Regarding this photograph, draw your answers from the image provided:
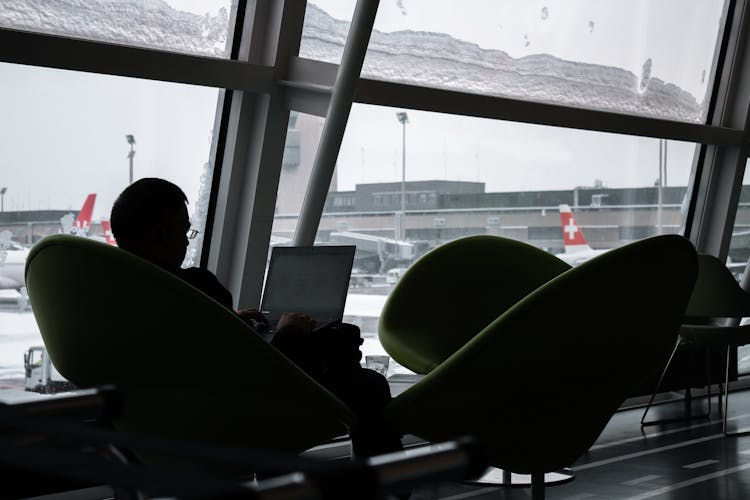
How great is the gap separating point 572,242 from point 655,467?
2106 millimetres

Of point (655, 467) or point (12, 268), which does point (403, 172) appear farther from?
point (12, 268)

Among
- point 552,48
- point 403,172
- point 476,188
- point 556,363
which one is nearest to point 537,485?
point 556,363

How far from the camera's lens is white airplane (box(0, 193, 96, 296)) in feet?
13.0

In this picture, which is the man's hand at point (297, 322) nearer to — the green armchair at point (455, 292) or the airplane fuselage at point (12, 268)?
the green armchair at point (455, 292)

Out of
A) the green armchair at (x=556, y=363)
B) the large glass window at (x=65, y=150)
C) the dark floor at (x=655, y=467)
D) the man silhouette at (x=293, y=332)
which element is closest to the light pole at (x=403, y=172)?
the large glass window at (x=65, y=150)

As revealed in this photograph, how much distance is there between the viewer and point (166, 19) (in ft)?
13.4

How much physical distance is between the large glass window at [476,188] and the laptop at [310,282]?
1608 mm

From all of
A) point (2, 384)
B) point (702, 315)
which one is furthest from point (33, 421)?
point (702, 315)

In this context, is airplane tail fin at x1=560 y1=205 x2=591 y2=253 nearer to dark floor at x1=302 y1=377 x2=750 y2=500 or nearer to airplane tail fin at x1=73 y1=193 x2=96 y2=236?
dark floor at x1=302 y1=377 x2=750 y2=500

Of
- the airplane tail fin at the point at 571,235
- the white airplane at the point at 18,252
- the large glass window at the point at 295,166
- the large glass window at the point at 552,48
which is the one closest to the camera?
the white airplane at the point at 18,252

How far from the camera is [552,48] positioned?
5.77 m

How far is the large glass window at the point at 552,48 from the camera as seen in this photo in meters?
4.89

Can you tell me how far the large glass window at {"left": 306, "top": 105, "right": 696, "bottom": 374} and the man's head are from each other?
88.9 inches

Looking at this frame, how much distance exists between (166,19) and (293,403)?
2.18 meters
